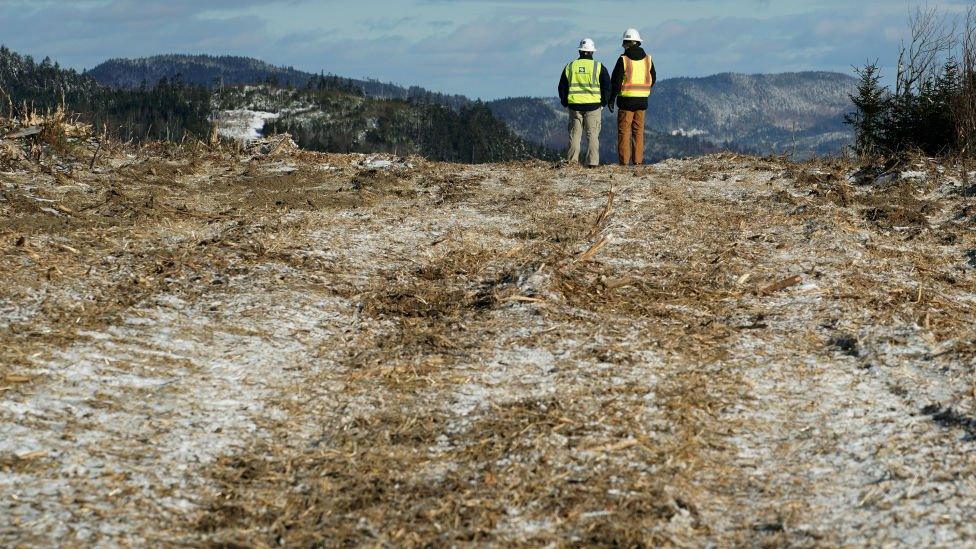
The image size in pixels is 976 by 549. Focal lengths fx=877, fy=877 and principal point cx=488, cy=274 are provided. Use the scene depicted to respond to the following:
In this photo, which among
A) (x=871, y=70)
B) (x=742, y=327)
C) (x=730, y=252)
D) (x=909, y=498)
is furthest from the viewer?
(x=871, y=70)

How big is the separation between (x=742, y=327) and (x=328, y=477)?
420 centimetres

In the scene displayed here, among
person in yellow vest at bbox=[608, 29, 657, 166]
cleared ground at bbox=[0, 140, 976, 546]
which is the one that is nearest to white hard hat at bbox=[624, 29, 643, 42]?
person in yellow vest at bbox=[608, 29, 657, 166]

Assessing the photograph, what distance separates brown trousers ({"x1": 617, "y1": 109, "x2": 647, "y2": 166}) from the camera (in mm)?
18594

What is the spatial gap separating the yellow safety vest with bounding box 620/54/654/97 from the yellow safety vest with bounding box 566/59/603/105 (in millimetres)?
641

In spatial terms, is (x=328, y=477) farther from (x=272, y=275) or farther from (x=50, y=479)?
(x=272, y=275)

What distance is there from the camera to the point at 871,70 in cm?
Result: 2975

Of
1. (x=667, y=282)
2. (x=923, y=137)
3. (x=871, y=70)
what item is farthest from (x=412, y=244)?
(x=871, y=70)

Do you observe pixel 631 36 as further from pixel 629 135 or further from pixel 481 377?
pixel 481 377

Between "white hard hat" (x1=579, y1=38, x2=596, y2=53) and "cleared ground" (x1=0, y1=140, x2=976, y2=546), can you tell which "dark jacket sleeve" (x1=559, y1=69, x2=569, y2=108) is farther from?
"cleared ground" (x1=0, y1=140, x2=976, y2=546)

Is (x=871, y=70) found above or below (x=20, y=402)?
above

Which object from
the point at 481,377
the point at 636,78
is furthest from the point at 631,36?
the point at 481,377

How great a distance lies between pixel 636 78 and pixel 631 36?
34.6 inches

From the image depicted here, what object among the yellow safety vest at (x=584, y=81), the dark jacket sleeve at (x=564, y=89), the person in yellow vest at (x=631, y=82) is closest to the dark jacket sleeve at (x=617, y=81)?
the person in yellow vest at (x=631, y=82)

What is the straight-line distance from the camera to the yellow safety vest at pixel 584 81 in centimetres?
1809
